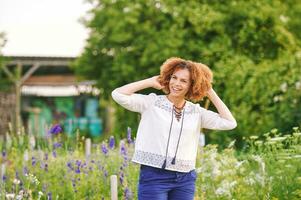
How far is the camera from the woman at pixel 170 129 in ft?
15.2

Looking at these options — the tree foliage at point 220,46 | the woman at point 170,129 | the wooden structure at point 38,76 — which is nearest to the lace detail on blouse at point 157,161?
the woman at point 170,129

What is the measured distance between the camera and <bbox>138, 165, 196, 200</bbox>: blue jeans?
459 centimetres

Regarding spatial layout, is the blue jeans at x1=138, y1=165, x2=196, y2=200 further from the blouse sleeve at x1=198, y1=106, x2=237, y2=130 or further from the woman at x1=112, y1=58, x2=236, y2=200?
the blouse sleeve at x1=198, y1=106, x2=237, y2=130

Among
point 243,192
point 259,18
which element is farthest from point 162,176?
point 259,18

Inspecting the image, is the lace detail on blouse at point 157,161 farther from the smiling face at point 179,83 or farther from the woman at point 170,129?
the smiling face at point 179,83

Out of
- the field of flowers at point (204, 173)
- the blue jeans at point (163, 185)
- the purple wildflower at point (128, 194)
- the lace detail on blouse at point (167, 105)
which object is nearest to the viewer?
the blue jeans at point (163, 185)

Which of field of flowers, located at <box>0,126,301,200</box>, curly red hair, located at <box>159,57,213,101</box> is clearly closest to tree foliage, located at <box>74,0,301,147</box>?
field of flowers, located at <box>0,126,301,200</box>

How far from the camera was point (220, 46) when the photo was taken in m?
13.5

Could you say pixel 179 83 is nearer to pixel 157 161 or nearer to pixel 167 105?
pixel 167 105

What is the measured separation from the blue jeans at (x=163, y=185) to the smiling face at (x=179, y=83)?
0.48m

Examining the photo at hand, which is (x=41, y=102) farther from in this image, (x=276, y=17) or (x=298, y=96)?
(x=298, y=96)

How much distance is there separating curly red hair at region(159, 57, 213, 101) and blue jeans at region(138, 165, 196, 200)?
1.65 ft

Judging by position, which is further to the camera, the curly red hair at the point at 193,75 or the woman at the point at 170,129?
the curly red hair at the point at 193,75

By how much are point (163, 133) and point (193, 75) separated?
1.33 feet
